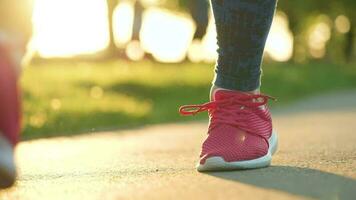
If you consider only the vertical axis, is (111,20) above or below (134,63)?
above

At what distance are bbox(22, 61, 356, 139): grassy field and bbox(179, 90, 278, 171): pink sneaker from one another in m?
4.18

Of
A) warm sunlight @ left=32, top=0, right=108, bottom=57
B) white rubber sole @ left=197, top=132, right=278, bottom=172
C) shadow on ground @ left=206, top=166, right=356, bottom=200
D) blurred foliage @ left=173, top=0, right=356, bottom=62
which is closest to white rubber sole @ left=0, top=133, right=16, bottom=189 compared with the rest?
shadow on ground @ left=206, top=166, right=356, bottom=200

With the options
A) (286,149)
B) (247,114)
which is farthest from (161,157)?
(247,114)

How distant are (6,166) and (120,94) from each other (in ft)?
40.7

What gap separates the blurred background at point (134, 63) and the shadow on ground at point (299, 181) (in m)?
0.70

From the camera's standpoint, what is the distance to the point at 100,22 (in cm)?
3362

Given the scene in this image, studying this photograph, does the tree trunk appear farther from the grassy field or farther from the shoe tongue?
the shoe tongue

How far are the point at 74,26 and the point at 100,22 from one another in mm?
5139

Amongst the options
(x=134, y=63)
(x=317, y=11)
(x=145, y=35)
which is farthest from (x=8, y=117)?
(x=317, y=11)

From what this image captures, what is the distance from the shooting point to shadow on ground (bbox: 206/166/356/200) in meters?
2.55

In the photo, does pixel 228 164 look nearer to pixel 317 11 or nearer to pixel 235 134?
pixel 235 134

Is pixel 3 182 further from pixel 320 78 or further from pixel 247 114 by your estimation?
pixel 320 78

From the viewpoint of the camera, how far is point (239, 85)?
10.5 feet

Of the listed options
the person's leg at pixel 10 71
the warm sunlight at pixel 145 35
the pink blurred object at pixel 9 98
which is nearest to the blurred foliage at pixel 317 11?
the warm sunlight at pixel 145 35
